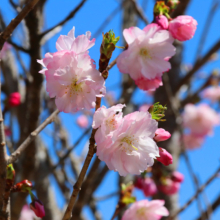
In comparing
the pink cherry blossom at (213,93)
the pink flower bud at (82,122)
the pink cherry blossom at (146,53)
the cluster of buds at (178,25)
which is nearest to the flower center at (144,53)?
the pink cherry blossom at (146,53)

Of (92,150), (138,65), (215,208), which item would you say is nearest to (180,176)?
(215,208)

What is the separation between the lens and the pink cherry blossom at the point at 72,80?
890mm

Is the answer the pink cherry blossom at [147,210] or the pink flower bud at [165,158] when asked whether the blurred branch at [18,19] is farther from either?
the pink cherry blossom at [147,210]

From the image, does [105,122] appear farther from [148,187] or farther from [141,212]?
[148,187]

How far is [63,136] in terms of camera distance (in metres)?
2.77

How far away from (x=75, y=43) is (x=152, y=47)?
0.36m

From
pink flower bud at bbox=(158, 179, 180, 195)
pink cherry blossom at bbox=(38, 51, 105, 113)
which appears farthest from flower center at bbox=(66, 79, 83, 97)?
pink flower bud at bbox=(158, 179, 180, 195)

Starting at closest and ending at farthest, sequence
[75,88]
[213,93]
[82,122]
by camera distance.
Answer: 1. [75,88]
2. [213,93]
3. [82,122]

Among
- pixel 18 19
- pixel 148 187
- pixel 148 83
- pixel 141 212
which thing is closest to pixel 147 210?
pixel 141 212

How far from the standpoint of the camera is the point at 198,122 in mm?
4199

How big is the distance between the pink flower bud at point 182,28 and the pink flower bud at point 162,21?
25 millimetres

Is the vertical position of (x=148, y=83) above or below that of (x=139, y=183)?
above

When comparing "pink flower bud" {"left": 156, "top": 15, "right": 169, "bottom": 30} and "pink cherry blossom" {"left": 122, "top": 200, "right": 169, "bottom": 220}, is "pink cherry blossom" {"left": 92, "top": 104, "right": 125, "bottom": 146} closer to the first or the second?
"pink flower bud" {"left": 156, "top": 15, "right": 169, "bottom": 30}

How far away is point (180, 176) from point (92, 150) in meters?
1.53
